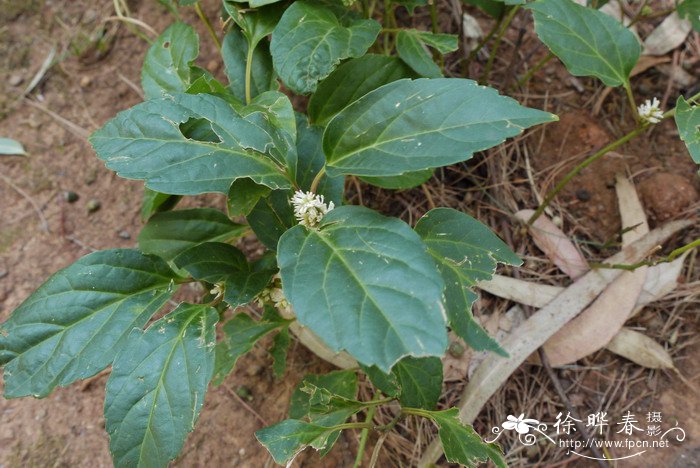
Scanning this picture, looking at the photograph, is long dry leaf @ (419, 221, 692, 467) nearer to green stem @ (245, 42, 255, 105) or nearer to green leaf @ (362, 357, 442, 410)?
green leaf @ (362, 357, 442, 410)

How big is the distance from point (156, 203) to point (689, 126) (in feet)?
4.27

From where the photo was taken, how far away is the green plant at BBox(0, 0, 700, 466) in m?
0.92

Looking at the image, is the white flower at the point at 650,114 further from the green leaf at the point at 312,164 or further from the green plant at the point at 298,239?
the green leaf at the point at 312,164

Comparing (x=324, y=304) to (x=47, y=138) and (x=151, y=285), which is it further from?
(x=47, y=138)

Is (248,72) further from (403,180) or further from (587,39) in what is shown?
(587,39)

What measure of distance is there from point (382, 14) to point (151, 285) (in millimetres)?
1219

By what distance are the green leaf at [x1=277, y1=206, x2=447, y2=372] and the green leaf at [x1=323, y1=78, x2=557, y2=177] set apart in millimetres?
114

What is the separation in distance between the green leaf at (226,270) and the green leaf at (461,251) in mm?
368

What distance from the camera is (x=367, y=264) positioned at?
927mm

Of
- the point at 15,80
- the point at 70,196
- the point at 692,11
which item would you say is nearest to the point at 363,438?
the point at 70,196

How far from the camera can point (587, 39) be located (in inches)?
54.7

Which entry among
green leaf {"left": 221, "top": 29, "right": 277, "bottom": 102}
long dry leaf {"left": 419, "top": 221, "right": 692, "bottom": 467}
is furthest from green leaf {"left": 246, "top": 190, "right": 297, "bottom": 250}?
long dry leaf {"left": 419, "top": 221, "right": 692, "bottom": 467}

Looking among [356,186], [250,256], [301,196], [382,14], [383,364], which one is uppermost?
[382,14]

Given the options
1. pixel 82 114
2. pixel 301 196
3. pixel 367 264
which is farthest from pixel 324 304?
pixel 82 114
